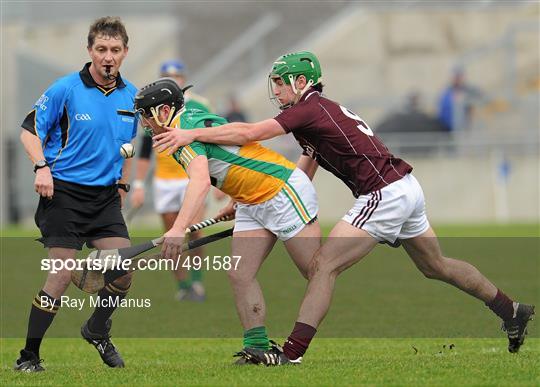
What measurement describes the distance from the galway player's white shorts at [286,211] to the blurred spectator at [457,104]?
57.4ft

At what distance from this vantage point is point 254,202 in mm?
8164

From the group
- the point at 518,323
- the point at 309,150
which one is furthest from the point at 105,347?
the point at 518,323

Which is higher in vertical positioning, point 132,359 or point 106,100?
point 106,100

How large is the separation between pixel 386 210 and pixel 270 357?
1.20 meters

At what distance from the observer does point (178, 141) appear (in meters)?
7.78

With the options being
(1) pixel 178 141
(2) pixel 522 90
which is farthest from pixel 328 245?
(2) pixel 522 90

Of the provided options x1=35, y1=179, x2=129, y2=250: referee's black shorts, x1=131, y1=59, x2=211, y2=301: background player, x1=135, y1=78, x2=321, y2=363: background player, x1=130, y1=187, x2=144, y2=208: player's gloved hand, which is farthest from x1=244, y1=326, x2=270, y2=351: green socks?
x1=131, y1=59, x2=211, y2=301: background player

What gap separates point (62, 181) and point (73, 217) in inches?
9.8

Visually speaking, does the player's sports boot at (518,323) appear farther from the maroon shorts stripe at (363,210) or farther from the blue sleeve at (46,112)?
the blue sleeve at (46,112)

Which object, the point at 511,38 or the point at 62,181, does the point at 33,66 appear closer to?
the point at 511,38

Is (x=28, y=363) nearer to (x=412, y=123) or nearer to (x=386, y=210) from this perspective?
(x=386, y=210)

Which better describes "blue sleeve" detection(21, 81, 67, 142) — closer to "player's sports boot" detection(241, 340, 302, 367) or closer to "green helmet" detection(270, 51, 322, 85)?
"green helmet" detection(270, 51, 322, 85)

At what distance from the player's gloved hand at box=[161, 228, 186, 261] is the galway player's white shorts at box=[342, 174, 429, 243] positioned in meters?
1.15

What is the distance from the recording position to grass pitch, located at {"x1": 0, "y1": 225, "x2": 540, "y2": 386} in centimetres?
759
